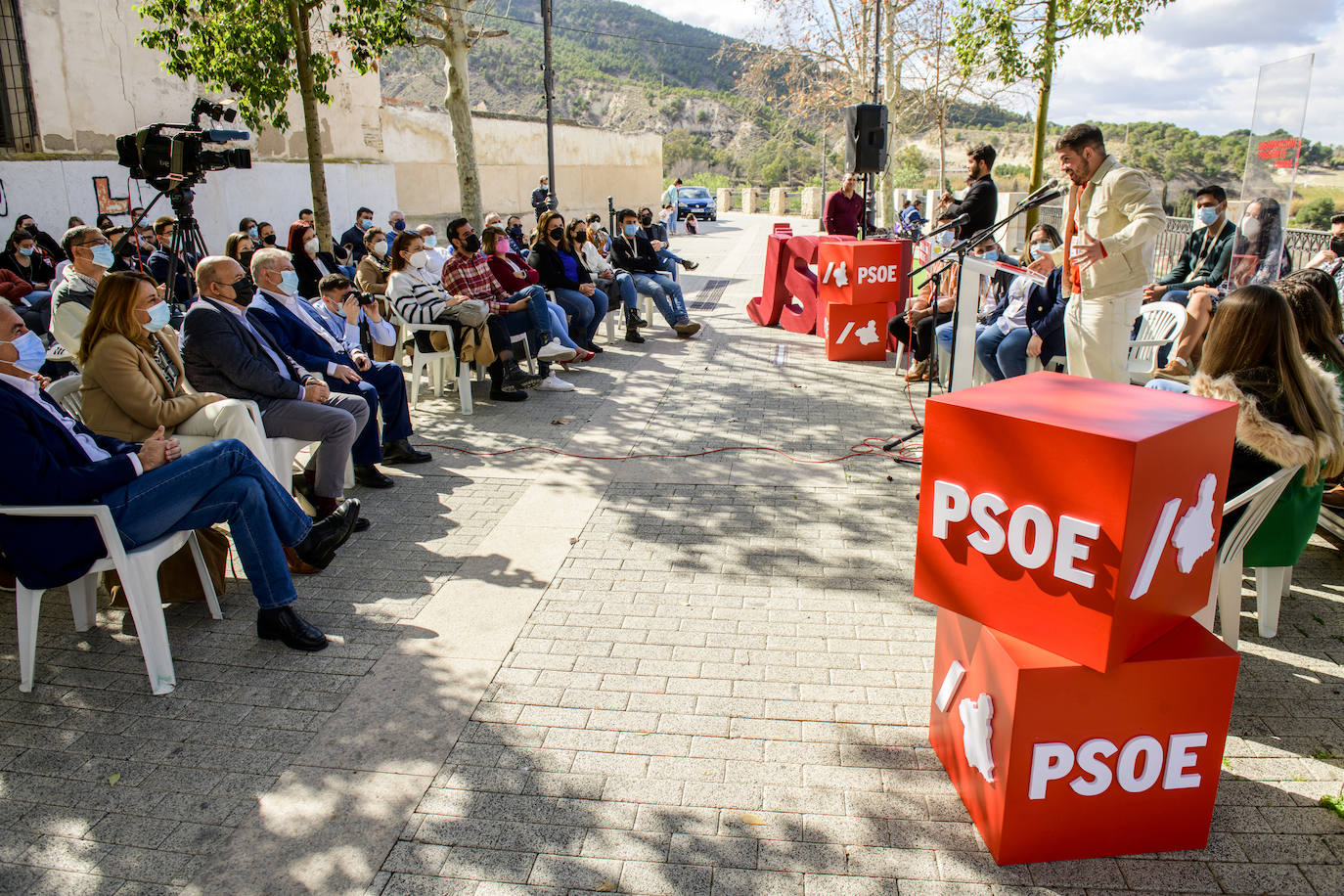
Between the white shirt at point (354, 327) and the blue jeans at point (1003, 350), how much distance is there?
508 centimetres

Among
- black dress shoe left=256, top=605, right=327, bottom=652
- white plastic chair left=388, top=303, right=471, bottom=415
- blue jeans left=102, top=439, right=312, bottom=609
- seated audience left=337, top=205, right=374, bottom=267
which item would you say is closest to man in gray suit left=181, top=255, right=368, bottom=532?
blue jeans left=102, top=439, right=312, bottom=609

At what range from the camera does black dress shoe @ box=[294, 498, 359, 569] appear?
455cm

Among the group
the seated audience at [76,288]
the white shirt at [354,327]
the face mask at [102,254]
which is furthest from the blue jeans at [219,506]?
the face mask at [102,254]

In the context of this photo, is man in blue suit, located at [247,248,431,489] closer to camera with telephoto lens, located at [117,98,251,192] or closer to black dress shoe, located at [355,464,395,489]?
black dress shoe, located at [355,464,395,489]

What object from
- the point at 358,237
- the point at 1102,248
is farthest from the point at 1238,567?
the point at 358,237

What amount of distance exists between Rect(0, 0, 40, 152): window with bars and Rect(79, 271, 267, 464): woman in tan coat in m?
13.2

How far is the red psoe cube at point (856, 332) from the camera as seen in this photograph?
394 inches

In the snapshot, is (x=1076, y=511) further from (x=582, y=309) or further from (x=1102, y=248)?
(x=582, y=309)

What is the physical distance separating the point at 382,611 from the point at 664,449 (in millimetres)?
2991

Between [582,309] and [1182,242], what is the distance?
10.1 m

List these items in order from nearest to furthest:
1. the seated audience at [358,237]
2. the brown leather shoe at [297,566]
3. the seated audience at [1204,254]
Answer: the brown leather shoe at [297,566] → the seated audience at [1204,254] → the seated audience at [358,237]

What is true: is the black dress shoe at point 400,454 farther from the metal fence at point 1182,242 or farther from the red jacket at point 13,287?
the red jacket at point 13,287

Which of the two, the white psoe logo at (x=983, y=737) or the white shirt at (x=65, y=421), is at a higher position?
the white shirt at (x=65, y=421)

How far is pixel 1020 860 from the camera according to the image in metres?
2.70
